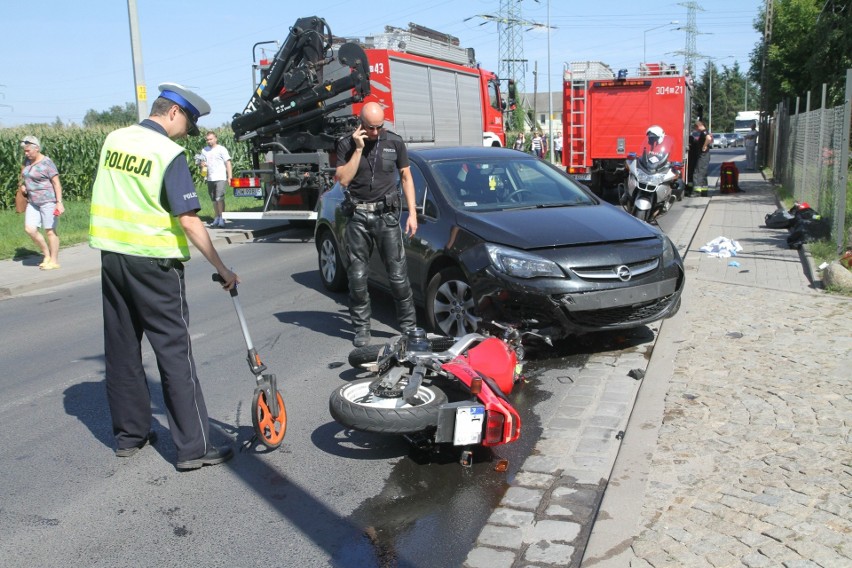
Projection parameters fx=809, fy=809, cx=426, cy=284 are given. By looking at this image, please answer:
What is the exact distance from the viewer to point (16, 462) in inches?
187

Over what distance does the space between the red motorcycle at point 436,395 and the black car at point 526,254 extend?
99 cm

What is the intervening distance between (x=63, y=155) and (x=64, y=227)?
6.72m

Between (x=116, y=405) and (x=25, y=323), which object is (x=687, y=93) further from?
(x=116, y=405)

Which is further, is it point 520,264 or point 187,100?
point 520,264

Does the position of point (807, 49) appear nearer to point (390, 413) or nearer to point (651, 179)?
point (651, 179)

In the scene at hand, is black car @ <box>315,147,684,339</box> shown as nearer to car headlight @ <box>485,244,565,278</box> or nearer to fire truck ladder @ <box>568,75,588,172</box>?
car headlight @ <box>485,244,565,278</box>

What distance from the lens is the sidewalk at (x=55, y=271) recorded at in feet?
36.0

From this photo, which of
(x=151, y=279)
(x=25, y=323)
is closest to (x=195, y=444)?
(x=151, y=279)

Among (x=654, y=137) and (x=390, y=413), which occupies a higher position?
(x=654, y=137)

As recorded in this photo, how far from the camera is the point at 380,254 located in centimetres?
659

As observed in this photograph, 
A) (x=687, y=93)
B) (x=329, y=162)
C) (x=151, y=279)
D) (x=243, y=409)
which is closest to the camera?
(x=151, y=279)

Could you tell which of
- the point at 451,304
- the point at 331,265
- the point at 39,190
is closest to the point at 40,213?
the point at 39,190

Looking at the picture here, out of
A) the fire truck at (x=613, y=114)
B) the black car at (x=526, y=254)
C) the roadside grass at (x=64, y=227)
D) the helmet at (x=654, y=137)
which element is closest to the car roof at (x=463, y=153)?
the black car at (x=526, y=254)

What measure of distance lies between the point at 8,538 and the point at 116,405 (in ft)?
3.30
